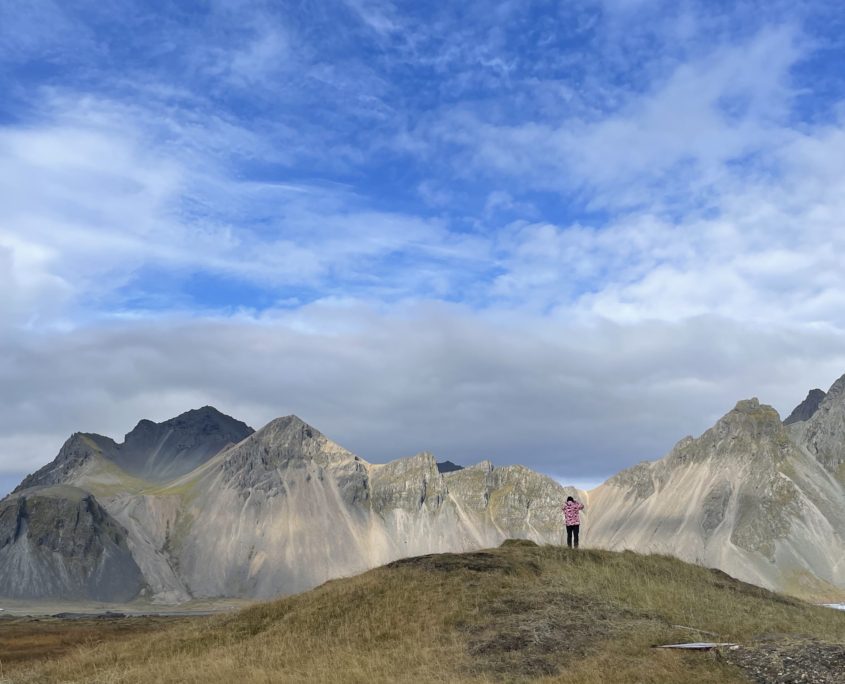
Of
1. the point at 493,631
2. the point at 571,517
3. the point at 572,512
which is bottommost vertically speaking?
the point at 493,631

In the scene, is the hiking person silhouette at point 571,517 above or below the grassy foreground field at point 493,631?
above

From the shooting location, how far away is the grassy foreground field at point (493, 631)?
27750 millimetres

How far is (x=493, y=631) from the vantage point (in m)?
33.0

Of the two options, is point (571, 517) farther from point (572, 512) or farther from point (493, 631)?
point (493, 631)

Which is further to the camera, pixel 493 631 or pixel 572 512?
pixel 572 512

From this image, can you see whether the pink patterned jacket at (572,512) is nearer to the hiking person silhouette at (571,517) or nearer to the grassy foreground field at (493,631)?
the hiking person silhouette at (571,517)

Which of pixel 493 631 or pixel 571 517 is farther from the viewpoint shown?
pixel 571 517

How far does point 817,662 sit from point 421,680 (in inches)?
476

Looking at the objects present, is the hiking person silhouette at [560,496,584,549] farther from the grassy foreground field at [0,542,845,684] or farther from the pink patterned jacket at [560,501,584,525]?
the grassy foreground field at [0,542,845,684]

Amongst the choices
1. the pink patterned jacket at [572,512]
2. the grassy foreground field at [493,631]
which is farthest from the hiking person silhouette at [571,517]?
the grassy foreground field at [493,631]

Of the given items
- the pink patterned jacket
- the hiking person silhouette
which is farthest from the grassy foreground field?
the pink patterned jacket

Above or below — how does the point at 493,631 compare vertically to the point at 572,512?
below

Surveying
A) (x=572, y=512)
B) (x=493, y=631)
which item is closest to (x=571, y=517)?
(x=572, y=512)

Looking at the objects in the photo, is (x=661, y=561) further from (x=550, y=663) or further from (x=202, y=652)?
(x=202, y=652)
